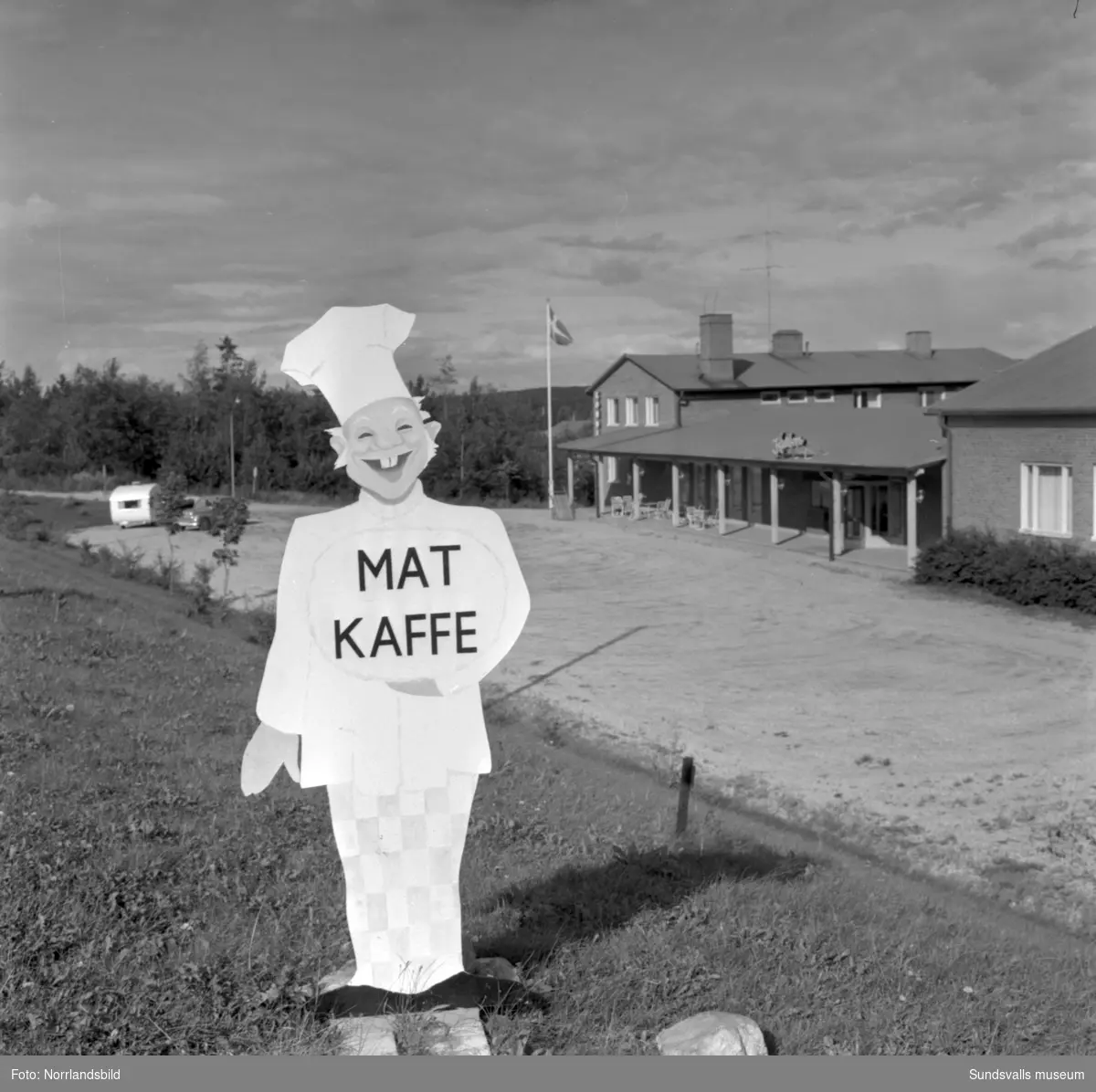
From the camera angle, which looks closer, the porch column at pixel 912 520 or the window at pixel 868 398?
the porch column at pixel 912 520

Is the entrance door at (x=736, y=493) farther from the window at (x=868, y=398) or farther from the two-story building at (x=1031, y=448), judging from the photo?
the two-story building at (x=1031, y=448)

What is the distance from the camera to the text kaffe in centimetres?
455

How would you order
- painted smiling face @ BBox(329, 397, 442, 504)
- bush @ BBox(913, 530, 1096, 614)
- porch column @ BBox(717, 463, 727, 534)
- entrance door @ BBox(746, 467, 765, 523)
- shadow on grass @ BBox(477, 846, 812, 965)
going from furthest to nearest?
1. entrance door @ BBox(746, 467, 765, 523)
2. porch column @ BBox(717, 463, 727, 534)
3. bush @ BBox(913, 530, 1096, 614)
4. shadow on grass @ BBox(477, 846, 812, 965)
5. painted smiling face @ BBox(329, 397, 442, 504)

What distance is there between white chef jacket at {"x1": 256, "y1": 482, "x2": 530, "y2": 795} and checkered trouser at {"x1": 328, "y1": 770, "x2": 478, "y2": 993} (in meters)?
0.07

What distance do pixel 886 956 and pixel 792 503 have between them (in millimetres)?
31376

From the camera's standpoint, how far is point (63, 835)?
721 centimetres

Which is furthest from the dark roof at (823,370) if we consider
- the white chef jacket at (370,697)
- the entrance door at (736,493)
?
the white chef jacket at (370,697)

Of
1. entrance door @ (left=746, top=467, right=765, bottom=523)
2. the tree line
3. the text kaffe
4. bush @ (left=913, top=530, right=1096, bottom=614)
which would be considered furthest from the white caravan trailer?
the text kaffe

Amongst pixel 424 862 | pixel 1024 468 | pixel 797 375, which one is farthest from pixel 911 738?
pixel 797 375

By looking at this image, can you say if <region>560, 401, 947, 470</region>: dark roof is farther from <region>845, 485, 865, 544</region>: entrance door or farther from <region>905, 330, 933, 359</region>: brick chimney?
<region>905, 330, 933, 359</region>: brick chimney

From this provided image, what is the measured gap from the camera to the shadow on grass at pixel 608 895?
638 centimetres

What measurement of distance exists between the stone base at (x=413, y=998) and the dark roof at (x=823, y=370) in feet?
134

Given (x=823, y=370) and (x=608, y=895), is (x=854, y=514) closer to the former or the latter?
(x=823, y=370)

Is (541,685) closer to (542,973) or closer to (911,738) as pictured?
(911,738)
